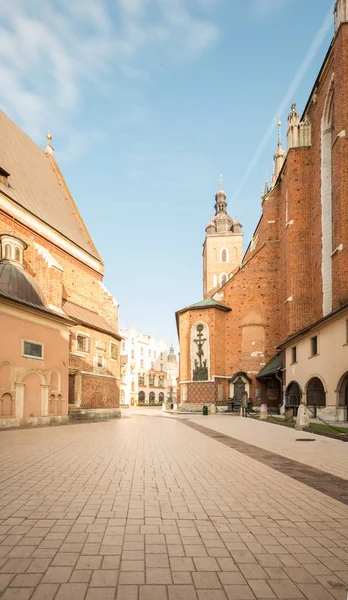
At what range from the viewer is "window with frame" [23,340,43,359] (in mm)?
18781

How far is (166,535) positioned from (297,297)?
26388 mm

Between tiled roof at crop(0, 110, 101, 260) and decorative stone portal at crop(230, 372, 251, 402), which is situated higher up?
tiled roof at crop(0, 110, 101, 260)

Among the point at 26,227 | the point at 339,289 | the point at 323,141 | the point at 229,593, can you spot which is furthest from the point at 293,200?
the point at 229,593

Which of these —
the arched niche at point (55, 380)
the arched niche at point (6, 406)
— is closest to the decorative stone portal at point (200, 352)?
the arched niche at point (55, 380)

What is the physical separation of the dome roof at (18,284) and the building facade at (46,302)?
0.14 ft

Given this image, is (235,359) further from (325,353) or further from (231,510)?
(231,510)

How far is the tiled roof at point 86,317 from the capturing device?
26978 millimetres

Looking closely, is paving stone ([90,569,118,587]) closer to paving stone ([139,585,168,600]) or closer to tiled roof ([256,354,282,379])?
paving stone ([139,585,168,600])

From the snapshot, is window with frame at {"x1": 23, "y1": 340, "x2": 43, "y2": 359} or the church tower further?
the church tower

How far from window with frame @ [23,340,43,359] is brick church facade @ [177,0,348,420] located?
12.2 metres

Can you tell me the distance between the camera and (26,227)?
25328 millimetres

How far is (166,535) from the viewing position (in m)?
4.27

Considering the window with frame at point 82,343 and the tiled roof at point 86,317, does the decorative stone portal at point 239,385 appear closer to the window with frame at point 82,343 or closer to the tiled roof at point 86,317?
the tiled roof at point 86,317

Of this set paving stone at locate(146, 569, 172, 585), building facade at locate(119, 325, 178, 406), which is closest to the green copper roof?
paving stone at locate(146, 569, 172, 585)
